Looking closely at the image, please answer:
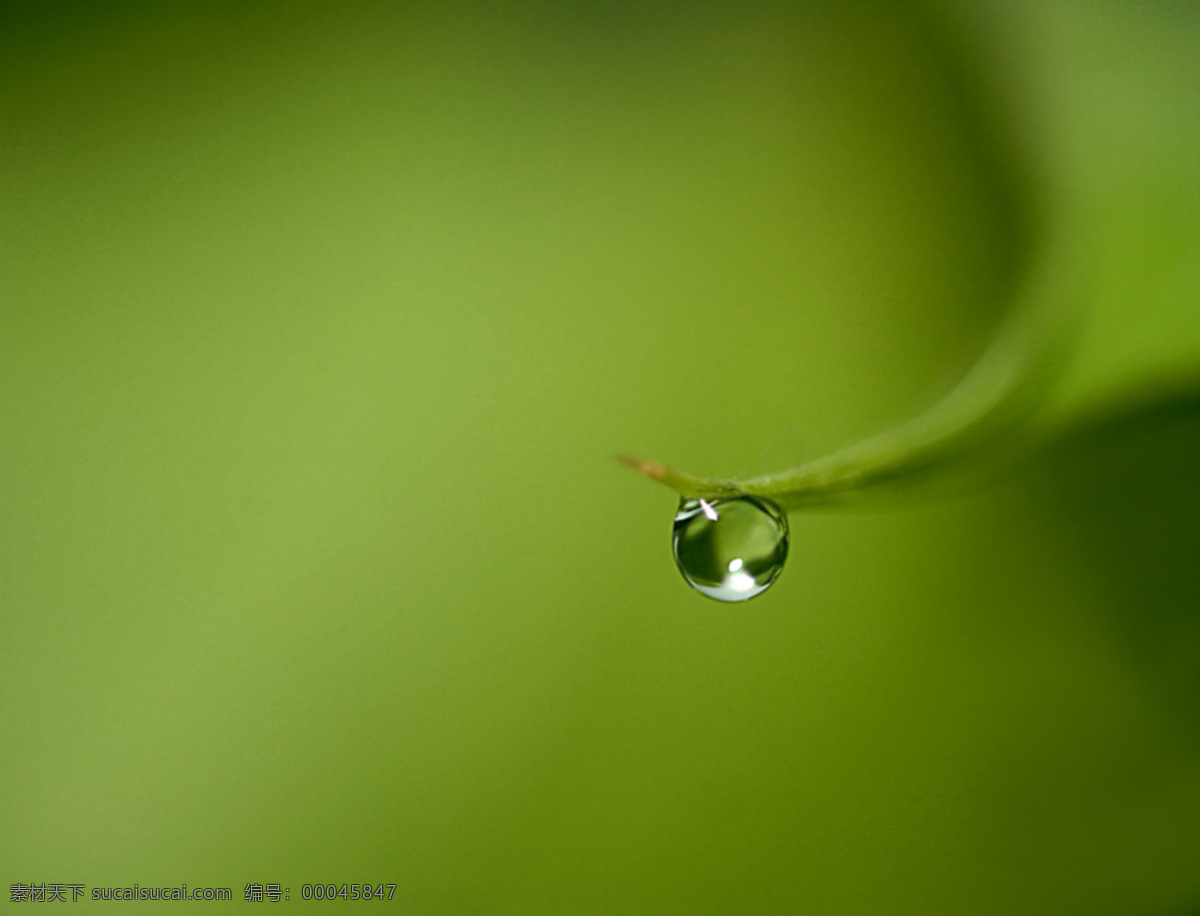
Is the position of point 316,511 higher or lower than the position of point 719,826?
higher

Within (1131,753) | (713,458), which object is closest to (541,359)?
(713,458)

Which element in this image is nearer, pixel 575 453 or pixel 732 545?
pixel 732 545

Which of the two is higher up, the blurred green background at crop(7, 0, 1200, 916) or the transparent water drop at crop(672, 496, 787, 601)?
the blurred green background at crop(7, 0, 1200, 916)

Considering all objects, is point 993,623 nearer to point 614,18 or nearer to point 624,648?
point 624,648

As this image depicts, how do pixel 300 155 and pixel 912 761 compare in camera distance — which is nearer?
pixel 912 761

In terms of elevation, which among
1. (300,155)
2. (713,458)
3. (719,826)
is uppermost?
(300,155)
